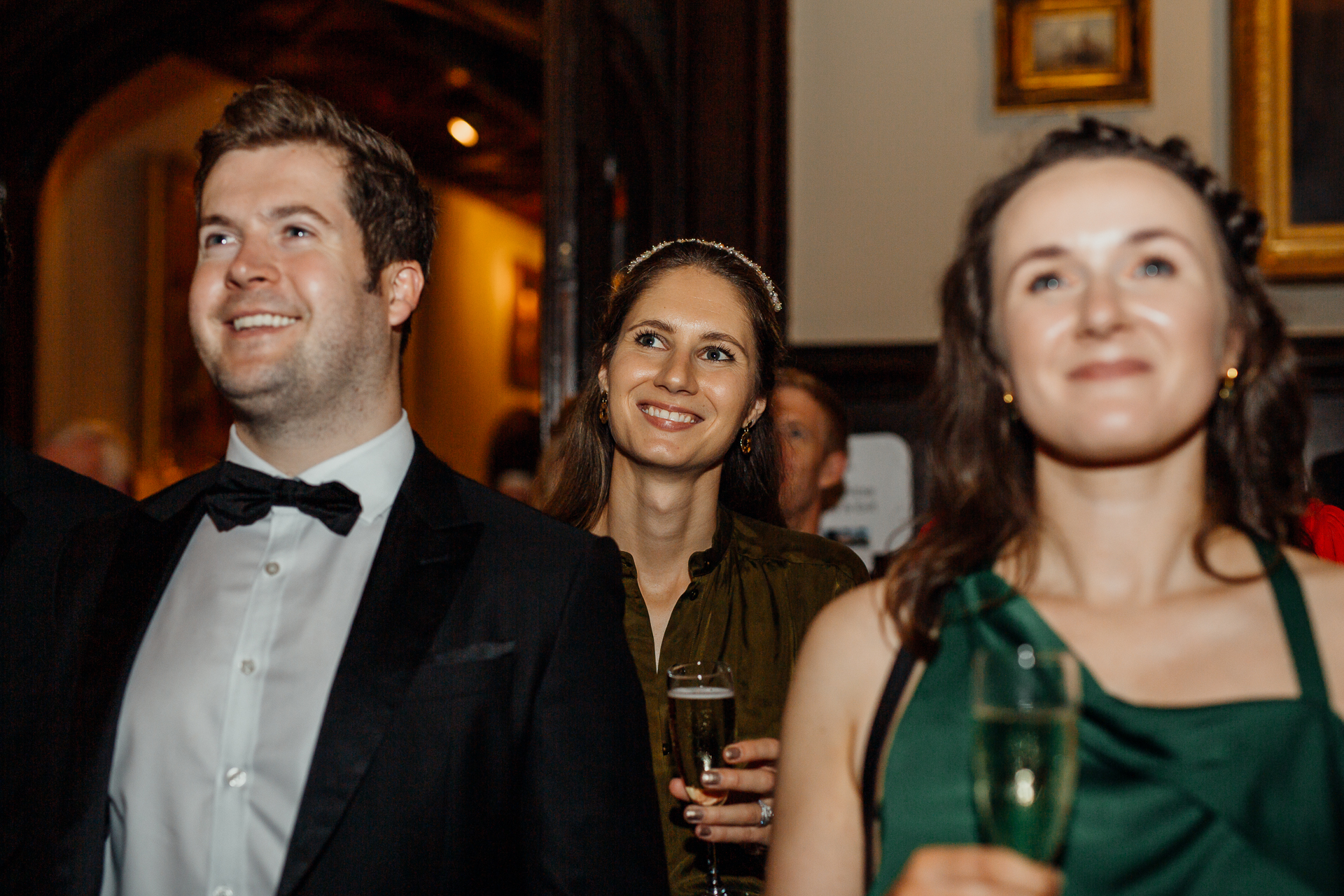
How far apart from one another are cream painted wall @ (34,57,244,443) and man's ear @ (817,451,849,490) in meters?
3.69

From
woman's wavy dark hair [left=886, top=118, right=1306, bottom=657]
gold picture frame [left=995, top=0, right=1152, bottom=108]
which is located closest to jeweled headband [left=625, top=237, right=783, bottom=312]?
woman's wavy dark hair [left=886, top=118, right=1306, bottom=657]

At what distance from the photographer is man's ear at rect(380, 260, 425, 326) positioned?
69.6 inches

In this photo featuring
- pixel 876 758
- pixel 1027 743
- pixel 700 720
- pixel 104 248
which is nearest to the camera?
pixel 1027 743

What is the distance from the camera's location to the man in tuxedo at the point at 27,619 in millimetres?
1594

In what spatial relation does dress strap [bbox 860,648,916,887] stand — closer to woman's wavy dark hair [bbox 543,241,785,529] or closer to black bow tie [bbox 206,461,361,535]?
black bow tie [bbox 206,461,361,535]

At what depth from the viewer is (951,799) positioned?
Answer: 4.39 feet

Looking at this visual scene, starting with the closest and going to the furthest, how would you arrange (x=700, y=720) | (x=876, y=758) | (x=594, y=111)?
(x=876, y=758) → (x=700, y=720) → (x=594, y=111)

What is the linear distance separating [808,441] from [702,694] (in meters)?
1.77

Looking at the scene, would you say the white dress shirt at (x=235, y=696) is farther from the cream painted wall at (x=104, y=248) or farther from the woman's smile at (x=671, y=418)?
the cream painted wall at (x=104, y=248)

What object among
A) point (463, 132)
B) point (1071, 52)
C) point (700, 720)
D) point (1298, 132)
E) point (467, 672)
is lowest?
point (700, 720)

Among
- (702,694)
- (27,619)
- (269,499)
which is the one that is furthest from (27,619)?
(702,694)

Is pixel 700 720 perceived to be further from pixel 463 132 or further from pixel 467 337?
pixel 467 337

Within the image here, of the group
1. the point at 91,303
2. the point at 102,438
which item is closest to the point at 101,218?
the point at 91,303

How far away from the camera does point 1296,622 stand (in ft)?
4.43
